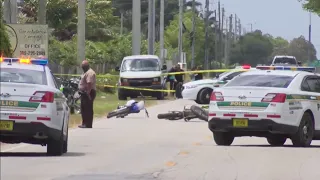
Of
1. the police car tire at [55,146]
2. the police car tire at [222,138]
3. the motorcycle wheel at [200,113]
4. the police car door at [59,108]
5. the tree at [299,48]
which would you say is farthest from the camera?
the tree at [299,48]

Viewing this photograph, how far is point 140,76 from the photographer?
1806 inches

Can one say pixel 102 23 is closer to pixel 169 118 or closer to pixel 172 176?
pixel 169 118

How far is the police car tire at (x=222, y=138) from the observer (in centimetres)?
2078

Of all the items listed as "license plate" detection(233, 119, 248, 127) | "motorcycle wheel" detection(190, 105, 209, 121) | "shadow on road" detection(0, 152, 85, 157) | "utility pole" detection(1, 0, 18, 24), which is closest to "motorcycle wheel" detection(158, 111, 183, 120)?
"motorcycle wheel" detection(190, 105, 209, 121)

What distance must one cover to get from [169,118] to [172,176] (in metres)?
15.7

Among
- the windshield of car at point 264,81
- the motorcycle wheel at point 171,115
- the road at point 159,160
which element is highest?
the windshield of car at point 264,81

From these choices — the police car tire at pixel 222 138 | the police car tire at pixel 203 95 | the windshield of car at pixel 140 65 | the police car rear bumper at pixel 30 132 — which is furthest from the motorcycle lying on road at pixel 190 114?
the windshield of car at pixel 140 65

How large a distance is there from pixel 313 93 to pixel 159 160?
487cm

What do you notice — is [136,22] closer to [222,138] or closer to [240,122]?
[222,138]

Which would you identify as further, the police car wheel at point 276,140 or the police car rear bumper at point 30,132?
the police car wheel at point 276,140

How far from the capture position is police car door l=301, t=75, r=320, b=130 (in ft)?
67.3

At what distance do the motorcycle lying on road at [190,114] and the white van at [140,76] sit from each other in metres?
15.4

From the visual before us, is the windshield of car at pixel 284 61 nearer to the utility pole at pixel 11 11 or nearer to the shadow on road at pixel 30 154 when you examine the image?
the utility pole at pixel 11 11

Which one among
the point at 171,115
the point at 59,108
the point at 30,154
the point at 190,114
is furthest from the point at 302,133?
the point at 171,115
